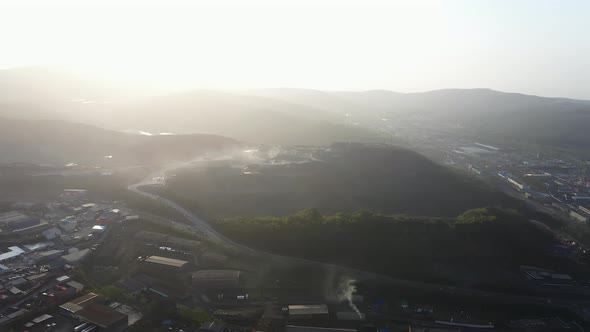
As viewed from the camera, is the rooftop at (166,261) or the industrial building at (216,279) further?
the rooftop at (166,261)

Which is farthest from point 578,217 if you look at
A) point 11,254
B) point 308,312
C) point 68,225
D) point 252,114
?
point 252,114

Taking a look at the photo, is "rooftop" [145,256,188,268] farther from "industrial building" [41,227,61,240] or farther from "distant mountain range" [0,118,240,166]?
"distant mountain range" [0,118,240,166]

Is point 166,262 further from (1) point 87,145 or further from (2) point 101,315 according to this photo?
(1) point 87,145

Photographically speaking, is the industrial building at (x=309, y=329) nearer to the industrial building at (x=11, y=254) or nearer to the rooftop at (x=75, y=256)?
the rooftop at (x=75, y=256)

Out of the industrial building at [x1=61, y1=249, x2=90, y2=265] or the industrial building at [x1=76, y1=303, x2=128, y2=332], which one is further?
the industrial building at [x1=61, y1=249, x2=90, y2=265]

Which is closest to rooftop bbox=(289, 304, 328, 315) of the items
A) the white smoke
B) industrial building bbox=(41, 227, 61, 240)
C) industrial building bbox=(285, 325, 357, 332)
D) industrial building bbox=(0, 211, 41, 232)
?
industrial building bbox=(285, 325, 357, 332)

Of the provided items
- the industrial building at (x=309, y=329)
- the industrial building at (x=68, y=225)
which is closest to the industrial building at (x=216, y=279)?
the industrial building at (x=309, y=329)
